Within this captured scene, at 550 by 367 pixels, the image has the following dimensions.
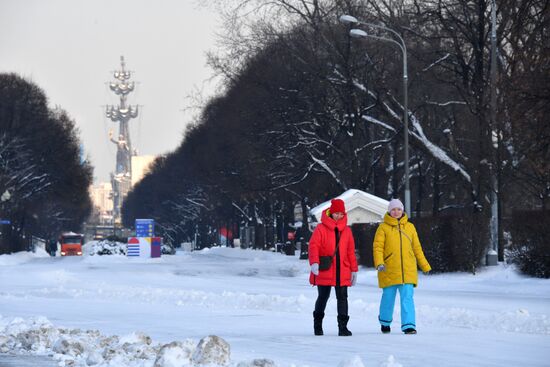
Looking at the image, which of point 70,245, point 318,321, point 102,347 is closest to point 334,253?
point 318,321

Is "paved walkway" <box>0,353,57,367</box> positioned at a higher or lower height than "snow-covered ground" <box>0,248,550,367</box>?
lower

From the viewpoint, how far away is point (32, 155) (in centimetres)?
9025

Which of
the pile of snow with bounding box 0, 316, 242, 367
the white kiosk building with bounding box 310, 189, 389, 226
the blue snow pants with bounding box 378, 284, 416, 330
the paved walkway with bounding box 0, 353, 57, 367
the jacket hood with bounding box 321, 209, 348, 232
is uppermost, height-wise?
Answer: the white kiosk building with bounding box 310, 189, 389, 226

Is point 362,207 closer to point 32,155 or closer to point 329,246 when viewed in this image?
point 329,246

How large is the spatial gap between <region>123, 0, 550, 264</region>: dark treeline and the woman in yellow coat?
12.4 meters

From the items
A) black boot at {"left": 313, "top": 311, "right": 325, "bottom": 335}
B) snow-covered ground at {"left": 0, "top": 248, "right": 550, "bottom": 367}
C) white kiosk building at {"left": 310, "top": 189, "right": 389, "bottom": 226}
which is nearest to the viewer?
snow-covered ground at {"left": 0, "top": 248, "right": 550, "bottom": 367}

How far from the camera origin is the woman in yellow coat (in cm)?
1563

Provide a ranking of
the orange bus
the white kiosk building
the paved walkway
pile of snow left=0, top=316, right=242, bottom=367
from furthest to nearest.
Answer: the orange bus, the white kiosk building, the paved walkway, pile of snow left=0, top=316, right=242, bottom=367

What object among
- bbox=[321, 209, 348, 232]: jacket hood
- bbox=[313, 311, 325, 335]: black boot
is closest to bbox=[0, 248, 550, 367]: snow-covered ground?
bbox=[313, 311, 325, 335]: black boot

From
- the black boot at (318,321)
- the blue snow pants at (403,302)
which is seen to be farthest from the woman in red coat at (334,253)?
the blue snow pants at (403,302)

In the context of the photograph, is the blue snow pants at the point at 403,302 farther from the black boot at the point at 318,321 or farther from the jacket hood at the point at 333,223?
the jacket hood at the point at 333,223

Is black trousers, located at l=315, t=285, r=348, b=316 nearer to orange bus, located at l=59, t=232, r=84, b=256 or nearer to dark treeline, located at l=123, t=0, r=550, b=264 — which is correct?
dark treeline, located at l=123, t=0, r=550, b=264

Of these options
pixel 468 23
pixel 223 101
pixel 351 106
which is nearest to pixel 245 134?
pixel 351 106

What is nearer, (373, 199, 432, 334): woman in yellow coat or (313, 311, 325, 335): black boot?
(373, 199, 432, 334): woman in yellow coat
